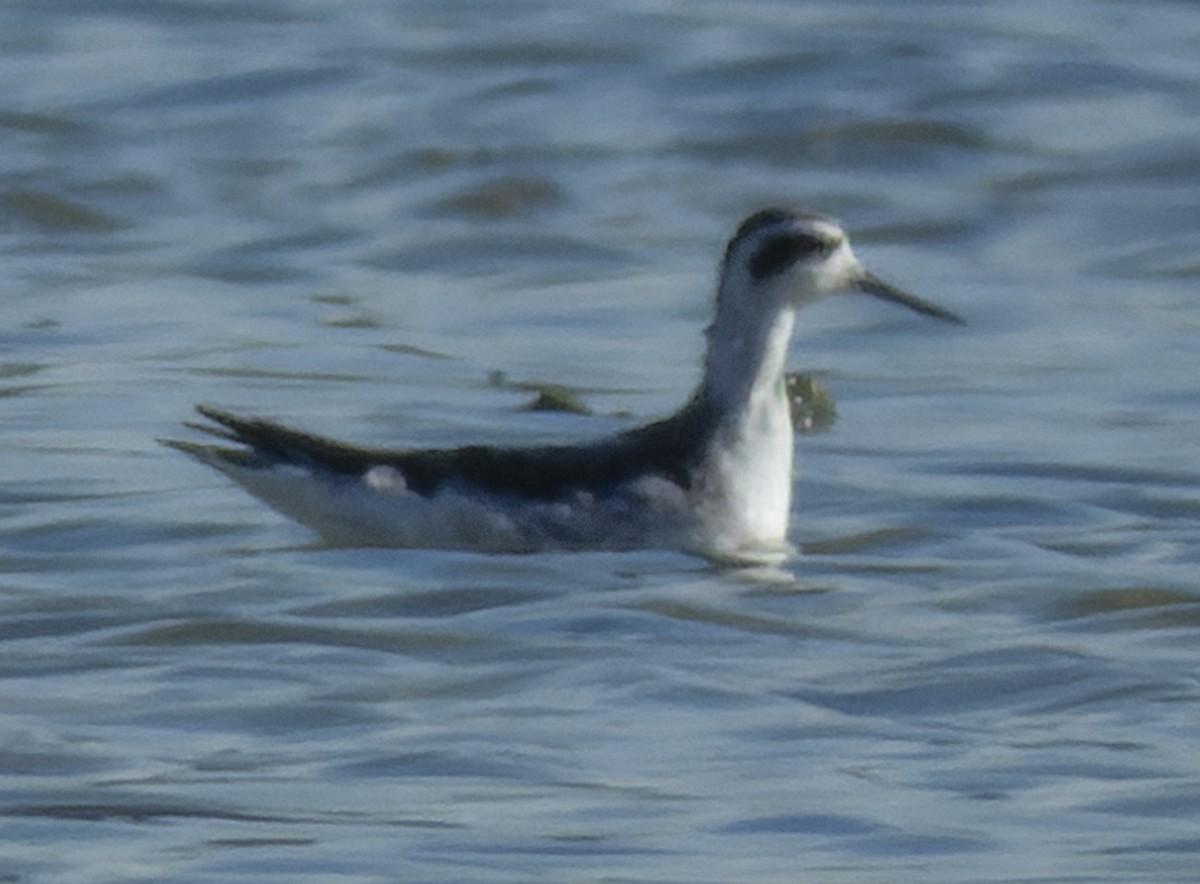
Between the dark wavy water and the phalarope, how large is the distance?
5.0 inches

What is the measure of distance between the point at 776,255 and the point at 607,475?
3.32ft

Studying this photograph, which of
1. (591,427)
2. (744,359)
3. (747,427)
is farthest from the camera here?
(591,427)

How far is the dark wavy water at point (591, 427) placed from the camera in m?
9.20

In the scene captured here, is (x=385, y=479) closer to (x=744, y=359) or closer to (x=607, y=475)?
(x=607, y=475)

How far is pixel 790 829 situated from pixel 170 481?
4.94 meters

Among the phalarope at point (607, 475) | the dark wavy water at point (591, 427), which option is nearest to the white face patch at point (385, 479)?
the phalarope at point (607, 475)

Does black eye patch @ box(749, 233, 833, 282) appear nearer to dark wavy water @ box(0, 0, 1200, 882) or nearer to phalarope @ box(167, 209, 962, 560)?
phalarope @ box(167, 209, 962, 560)

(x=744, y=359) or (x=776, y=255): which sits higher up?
(x=776, y=255)

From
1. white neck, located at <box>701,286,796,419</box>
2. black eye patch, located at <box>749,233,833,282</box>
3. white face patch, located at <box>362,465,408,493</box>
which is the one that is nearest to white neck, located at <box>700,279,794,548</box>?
white neck, located at <box>701,286,796,419</box>

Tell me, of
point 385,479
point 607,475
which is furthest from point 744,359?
point 385,479

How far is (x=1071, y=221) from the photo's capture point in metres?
19.2

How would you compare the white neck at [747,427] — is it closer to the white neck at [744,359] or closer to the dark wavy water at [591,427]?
the white neck at [744,359]

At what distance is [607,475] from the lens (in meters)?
12.4

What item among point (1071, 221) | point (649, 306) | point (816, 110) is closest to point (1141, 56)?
point (816, 110)
